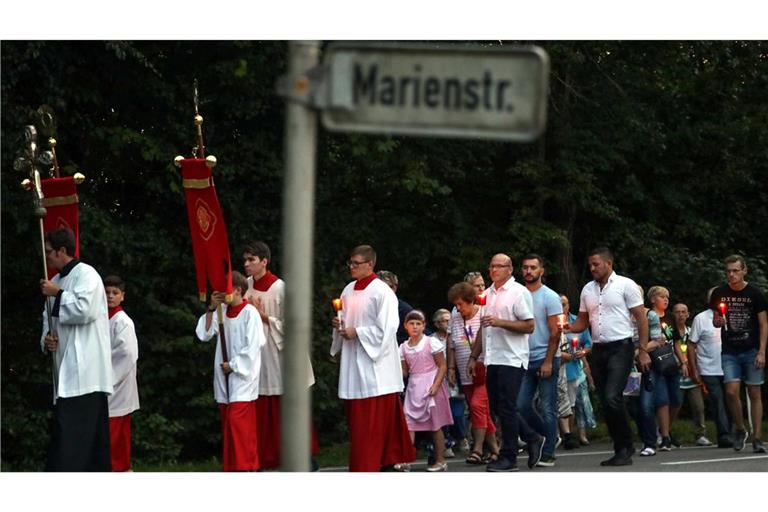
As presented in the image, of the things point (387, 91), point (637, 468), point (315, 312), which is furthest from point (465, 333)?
point (387, 91)

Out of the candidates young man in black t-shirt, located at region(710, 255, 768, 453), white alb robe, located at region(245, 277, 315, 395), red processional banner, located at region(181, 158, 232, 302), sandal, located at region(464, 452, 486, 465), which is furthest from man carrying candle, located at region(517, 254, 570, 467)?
red processional banner, located at region(181, 158, 232, 302)

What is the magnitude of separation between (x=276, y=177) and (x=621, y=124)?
6.73 m

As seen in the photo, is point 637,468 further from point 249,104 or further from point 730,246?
point 730,246

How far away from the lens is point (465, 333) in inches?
580

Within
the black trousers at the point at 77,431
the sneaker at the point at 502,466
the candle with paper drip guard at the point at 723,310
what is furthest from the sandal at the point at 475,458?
the black trousers at the point at 77,431

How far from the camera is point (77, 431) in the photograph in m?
12.2

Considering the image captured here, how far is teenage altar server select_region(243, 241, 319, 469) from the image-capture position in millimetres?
13836

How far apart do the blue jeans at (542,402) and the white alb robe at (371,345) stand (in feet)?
3.62

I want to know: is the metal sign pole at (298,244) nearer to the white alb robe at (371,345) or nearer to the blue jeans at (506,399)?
the white alb robe at (371,345)

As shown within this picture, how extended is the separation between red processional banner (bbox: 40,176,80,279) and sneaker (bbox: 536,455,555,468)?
176 inches

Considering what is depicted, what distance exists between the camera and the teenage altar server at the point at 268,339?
13.8 m

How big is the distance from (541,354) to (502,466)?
3.68ft

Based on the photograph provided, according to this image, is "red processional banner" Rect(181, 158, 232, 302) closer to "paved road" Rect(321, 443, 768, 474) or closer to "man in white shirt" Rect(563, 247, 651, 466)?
"paved road" Rect(321, 443, 768, 474)

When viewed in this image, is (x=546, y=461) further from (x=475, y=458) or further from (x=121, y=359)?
(x=121, y=359)
